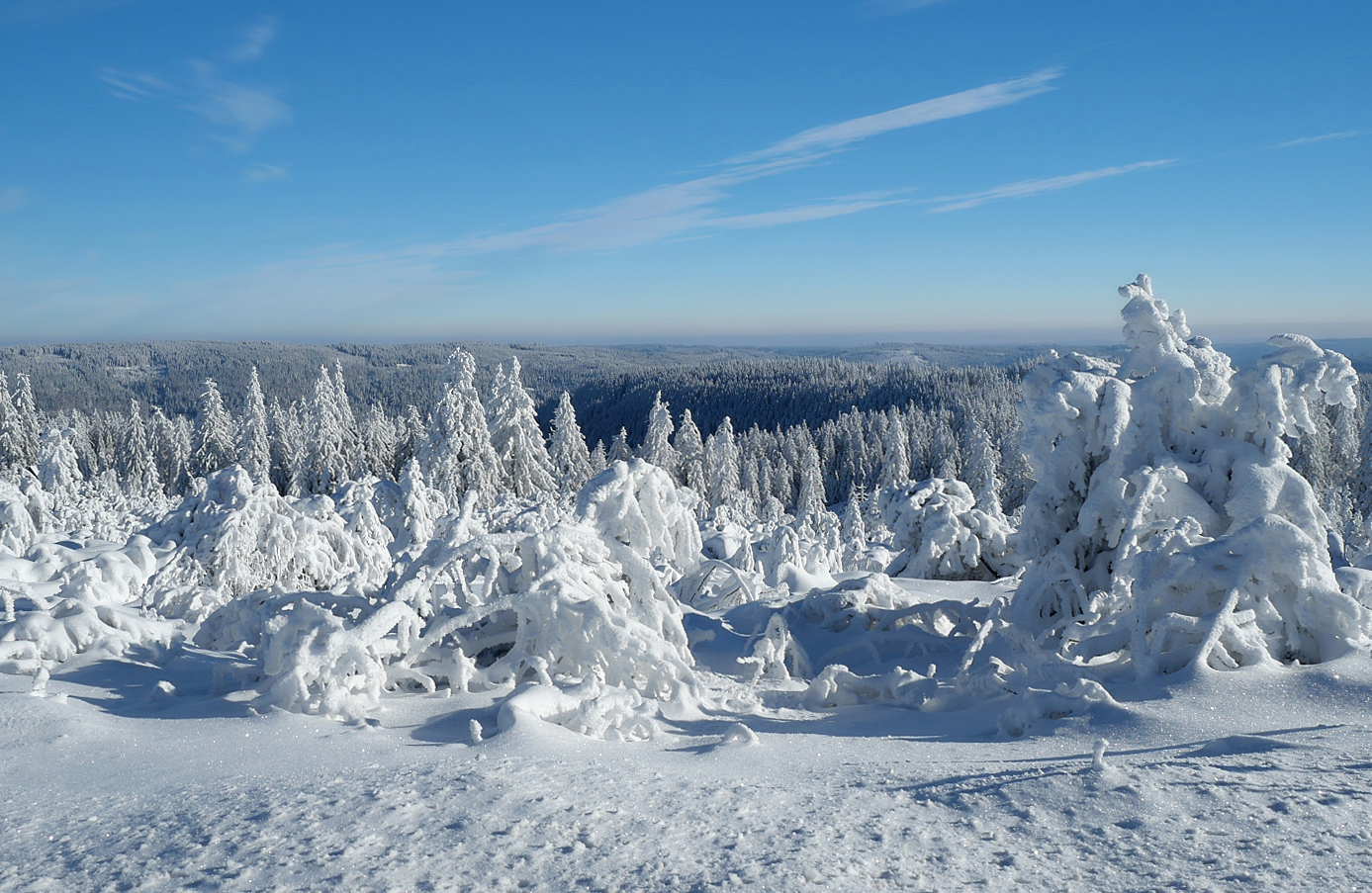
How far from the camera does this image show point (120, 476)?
64938mm

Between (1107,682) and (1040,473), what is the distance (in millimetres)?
3336

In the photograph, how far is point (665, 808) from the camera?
10.6 ft

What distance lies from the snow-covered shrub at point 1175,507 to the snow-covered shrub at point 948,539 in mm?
5637

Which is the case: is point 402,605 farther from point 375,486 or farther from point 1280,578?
point 375,486

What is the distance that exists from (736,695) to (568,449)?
44020 millimetres

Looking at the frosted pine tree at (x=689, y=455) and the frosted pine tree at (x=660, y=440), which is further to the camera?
the frosted pine tree at (x=689, y=455)

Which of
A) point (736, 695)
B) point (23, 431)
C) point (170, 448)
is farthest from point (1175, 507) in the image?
point (170, 448)

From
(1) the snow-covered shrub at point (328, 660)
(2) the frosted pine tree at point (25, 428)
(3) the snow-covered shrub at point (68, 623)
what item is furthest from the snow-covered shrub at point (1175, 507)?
(2) the frosted pine tree at point (25, 428)

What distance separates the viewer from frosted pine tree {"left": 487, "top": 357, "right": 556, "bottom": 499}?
34.7 meters

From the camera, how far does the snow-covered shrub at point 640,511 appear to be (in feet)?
21.7

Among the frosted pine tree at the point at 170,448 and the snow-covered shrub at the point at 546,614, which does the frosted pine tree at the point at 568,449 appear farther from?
the snow-covered shrub at the point at 546,614

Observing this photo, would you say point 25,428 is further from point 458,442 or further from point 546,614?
point 546,614

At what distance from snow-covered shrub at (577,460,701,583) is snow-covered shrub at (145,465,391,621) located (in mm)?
5209

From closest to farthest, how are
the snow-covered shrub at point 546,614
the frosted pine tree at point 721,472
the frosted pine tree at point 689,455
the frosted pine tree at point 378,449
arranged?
1. the snow-covered shrub at point 546,614
2. the frosted pine tree at point 378,449
3. the frosted pine tree at point 689,455
4. the frosted pine tree at point 721,472
